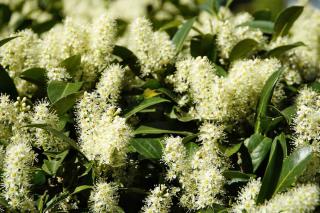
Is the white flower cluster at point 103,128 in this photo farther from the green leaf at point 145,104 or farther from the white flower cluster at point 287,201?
the white flower cluster at point 287,201

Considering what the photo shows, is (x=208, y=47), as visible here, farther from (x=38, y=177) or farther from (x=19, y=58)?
(x=38, y=177)

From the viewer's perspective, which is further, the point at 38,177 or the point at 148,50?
the point at 148,50

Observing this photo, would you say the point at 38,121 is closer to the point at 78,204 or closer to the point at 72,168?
the point at 72,168

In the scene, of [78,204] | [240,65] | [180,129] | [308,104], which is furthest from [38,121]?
[308,104]

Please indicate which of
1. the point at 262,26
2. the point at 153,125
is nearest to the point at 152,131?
the point at 153,125

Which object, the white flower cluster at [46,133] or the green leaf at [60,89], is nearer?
the white flower cluster at [46,133]

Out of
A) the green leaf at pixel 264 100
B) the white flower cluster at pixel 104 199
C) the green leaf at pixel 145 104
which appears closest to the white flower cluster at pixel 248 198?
the green leaf at pixel 264 100
